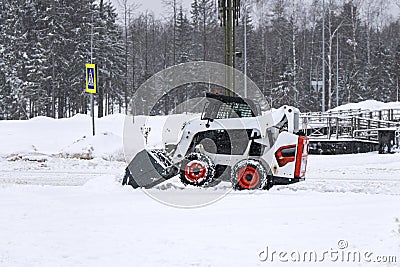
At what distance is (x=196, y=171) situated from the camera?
9.89 m

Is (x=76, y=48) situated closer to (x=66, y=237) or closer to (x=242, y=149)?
(x=242, y=149)

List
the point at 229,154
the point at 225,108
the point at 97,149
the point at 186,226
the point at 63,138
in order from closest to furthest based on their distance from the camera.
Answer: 1. the point at 186,226
2. the point at 225,108
3. the point at 229,154
4. the point at 97,149
5. the point at 63,138

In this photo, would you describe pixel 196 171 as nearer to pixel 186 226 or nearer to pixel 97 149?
pixel 186 226

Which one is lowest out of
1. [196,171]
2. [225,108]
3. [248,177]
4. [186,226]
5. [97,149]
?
[186,226]

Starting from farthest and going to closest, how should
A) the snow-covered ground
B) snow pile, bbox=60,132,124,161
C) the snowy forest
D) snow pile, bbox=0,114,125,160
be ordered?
the snowy forest < snow pile, bbox=0,114,125,160 < snow pile, bbox=60,132,124,161 < the snow-covered ground

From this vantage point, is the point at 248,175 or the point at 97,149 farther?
the point at 97,149

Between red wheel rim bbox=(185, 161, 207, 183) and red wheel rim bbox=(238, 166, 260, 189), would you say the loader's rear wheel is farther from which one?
red wheel rim bbox=(238, 166, 260, 189)

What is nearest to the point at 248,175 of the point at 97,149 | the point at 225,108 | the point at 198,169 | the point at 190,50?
the point at 198,169

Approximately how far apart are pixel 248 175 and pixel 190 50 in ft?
175

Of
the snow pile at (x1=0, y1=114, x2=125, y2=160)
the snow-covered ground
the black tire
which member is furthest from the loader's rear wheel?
the snow pile at (x1=0, y1=114, x2=125, y2=160)

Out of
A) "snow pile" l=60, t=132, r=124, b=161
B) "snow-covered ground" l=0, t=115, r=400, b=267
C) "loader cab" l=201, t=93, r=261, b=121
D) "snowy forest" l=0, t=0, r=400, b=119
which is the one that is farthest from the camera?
"snowy forest" l=0, t=0, r=400, b=119

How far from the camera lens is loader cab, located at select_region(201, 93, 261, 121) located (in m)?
10.0

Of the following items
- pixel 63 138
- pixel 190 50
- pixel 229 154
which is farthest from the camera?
pixel 190 50

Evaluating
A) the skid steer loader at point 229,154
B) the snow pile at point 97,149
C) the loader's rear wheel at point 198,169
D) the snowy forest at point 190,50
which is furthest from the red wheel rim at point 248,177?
the snowy forest at point 190,50
